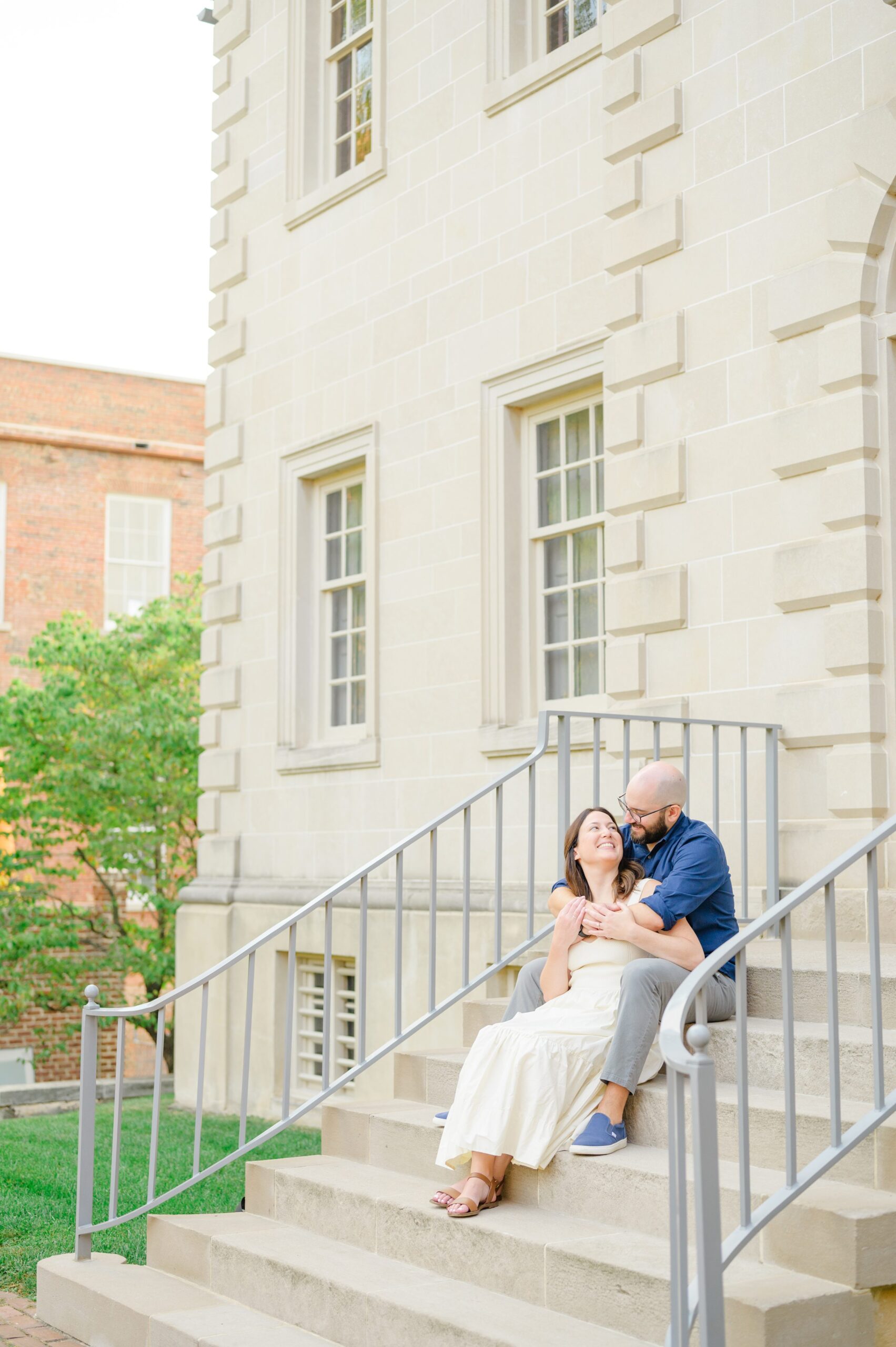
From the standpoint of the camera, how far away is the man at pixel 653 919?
5.39 metres

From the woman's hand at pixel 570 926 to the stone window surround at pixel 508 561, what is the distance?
3.67m

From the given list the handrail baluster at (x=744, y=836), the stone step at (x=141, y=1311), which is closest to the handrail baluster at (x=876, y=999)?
the stone step at (x=141, y=1311)

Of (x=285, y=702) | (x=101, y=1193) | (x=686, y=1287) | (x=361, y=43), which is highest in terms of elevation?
(x=361, y=43)

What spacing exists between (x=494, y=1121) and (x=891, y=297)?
14.2 feet

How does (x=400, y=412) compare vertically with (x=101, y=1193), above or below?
above

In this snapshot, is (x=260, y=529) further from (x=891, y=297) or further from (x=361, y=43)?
(x=891, y=297)

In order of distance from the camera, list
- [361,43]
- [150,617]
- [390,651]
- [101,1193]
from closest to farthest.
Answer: [101,1193], [390,651], [361,43], [150,617]

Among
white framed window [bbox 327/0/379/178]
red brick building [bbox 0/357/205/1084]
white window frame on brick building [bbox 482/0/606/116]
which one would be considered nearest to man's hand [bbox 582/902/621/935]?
white window frame on brick building [bbox 482/0/606/116]

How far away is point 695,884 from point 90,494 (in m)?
18.4

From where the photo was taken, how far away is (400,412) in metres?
10.8

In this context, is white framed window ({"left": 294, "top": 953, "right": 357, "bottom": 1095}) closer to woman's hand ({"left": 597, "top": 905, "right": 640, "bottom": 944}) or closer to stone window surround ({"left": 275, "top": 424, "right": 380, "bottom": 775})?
stone window surround ({"left": 275, "top": 424, "right": 380, "bottom": 775})

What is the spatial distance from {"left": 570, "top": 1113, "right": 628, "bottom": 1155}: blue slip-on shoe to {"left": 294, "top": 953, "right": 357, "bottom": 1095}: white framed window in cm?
577

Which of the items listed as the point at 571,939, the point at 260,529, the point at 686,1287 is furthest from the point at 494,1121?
the point at 260,529

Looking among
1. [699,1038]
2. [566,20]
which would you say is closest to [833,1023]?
[699,1038]
